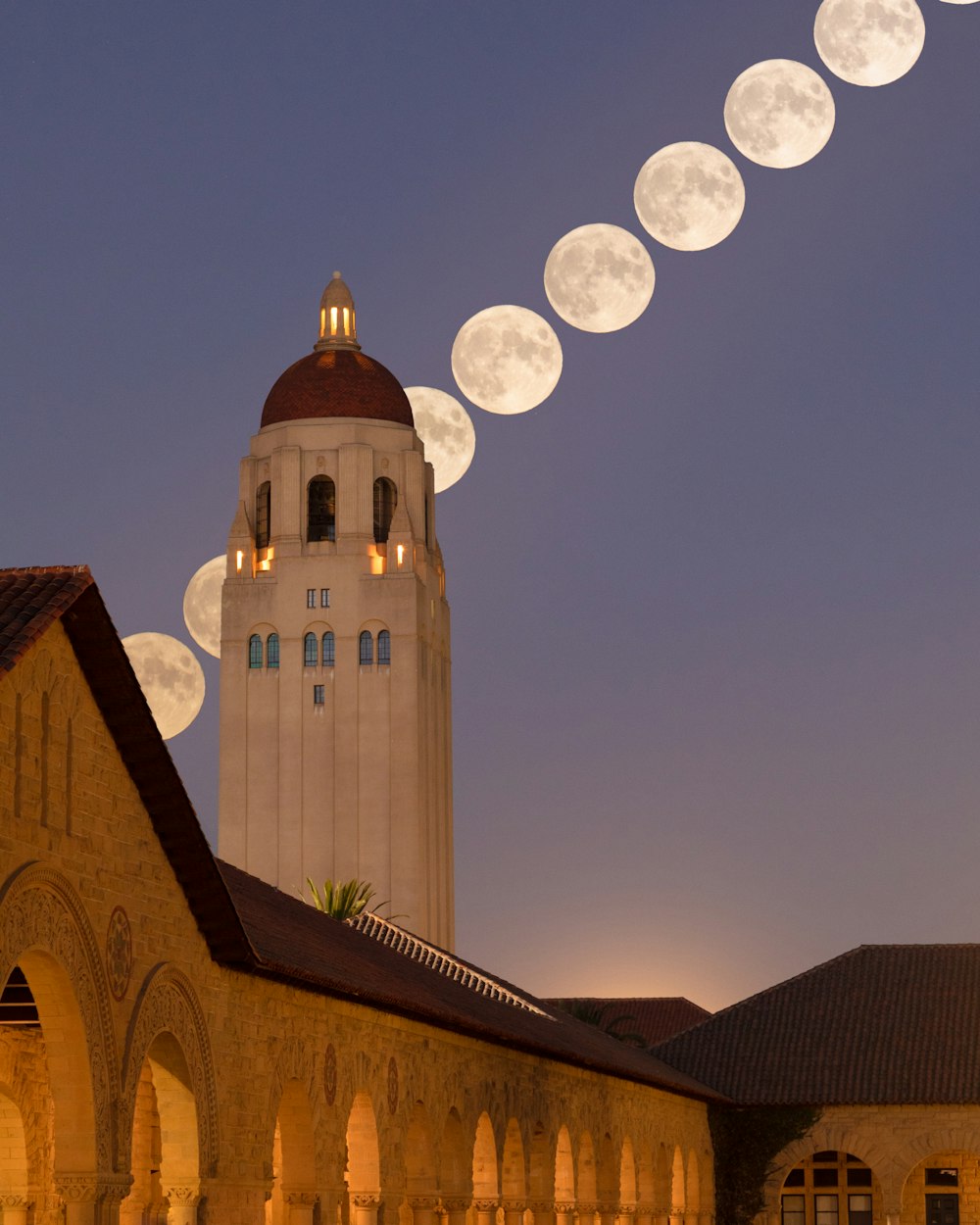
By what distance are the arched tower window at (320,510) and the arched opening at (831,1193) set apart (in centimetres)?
4622

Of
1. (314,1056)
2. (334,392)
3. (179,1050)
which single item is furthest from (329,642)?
(179,1050)

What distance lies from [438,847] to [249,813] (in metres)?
8.30

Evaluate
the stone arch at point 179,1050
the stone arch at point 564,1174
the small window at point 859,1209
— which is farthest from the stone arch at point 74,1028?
the small window at point 859,1209

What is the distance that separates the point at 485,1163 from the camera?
1230 inches

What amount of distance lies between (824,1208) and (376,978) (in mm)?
30149

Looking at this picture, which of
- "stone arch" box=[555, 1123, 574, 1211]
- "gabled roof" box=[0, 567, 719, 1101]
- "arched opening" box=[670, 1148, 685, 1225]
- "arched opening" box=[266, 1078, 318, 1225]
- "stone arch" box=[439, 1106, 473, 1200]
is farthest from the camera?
"arched opening" box=[670, 1148, 685, 1225]

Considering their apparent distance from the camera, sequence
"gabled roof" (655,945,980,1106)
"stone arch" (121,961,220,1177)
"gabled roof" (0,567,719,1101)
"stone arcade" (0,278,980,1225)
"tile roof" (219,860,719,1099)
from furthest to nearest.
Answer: "gabled roof" (655,945,980,1106)
"tile roof" (219,860,719,1099)
"stone arch" (121,961,220,1177)
"stone arcade" (0,278,980,1225)
"gabled roof" (0,567,719,1101)

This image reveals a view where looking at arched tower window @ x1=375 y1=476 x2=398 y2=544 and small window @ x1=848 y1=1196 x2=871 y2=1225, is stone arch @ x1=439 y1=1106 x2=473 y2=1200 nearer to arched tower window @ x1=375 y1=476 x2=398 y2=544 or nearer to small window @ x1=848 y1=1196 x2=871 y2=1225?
small window @ x1=848 y1=1196 x2=871 y2=1225

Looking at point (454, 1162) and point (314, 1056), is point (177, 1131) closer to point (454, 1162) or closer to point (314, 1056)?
point (314, 1056)

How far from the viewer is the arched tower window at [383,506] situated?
94000 millimetres

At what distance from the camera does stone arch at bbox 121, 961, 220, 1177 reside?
61.7ft

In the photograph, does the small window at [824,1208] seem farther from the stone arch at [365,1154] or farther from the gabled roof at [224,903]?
the stone arch at [365,1154]

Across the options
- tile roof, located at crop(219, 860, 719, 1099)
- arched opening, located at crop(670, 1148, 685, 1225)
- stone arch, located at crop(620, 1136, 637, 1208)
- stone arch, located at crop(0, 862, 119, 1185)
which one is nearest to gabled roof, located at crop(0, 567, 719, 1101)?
tile roof, located at crop(219, 860, 719, 1099)

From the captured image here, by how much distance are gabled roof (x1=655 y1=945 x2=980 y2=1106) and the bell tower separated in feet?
118
